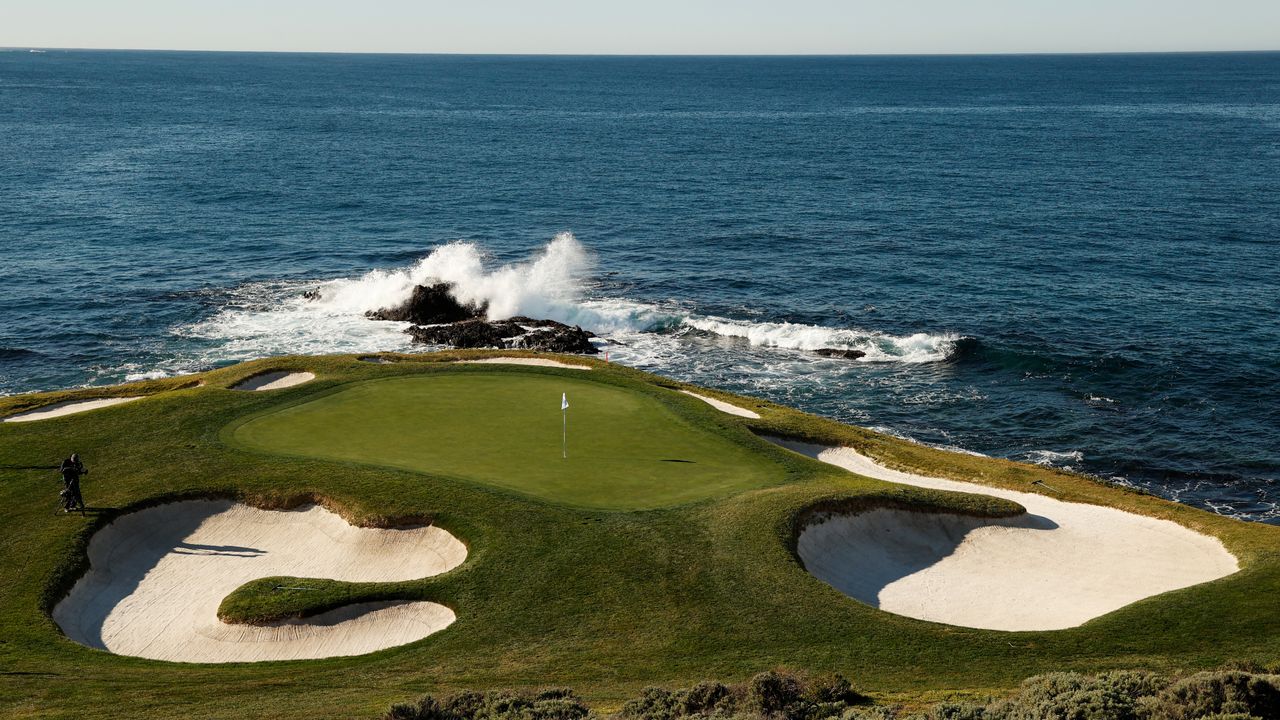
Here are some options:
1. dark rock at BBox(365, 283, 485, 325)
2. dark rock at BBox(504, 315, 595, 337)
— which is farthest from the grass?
dark rock at BBox(365, 283, 485, 325)

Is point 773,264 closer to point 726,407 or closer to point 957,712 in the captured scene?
point 726,407

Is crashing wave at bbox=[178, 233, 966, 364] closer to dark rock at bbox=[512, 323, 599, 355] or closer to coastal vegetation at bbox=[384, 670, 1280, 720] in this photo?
dark rock at bbox=[512, 323, 599, 355]

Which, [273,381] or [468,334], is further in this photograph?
[468,334]

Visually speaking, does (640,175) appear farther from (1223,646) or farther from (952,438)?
(1223,646)

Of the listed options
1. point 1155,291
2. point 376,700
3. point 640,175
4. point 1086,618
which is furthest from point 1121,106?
point 376,700

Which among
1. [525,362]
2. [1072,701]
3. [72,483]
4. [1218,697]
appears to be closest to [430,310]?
[525,362]

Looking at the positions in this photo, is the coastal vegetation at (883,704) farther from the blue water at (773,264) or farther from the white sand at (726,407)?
the blue water at (773,264)
